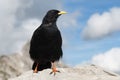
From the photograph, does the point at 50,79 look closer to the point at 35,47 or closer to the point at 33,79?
the point at 33,79

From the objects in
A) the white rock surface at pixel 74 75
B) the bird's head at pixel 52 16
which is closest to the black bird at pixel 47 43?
the bird's head at pixel 52 16

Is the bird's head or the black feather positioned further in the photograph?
the bird's head

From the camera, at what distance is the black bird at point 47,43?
73.8 ft

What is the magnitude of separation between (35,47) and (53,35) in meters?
1.36

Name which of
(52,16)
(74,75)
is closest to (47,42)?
(52,16)

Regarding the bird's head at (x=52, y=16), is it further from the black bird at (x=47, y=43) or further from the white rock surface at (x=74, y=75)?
the white rock surface at (x=74, y=75)

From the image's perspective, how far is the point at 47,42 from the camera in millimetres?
22641

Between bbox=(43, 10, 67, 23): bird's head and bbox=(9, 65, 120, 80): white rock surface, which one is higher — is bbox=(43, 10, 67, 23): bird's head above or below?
above

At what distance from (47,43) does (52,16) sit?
4.91ft

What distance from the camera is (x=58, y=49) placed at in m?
23.0

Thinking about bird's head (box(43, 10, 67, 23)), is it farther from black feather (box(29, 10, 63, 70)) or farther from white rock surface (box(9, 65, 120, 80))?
white rock surface (box(9, 65, 120, 80))

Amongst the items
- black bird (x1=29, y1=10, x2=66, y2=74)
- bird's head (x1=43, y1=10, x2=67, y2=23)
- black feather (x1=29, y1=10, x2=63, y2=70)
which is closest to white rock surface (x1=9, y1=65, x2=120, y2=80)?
black bird (x1=29, y1=10, x2=66, y2=74)

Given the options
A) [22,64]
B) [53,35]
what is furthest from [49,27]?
[22,64]

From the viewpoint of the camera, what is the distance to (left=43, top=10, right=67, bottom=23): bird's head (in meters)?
23.0
